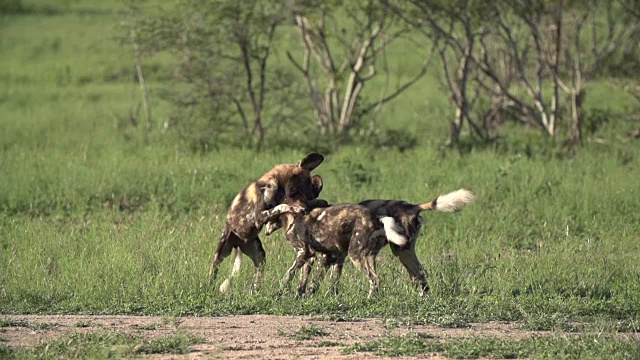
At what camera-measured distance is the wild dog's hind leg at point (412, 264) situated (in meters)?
8.44

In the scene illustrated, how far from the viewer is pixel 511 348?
21.3 ft

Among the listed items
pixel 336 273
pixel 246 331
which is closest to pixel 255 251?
pixel 336 273

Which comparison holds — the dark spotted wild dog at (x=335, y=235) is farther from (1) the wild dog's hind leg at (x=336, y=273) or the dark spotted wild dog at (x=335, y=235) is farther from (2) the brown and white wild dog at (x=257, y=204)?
(2) the brown and white wild dog at (x=257, y=204)

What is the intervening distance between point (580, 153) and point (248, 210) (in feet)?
25.5

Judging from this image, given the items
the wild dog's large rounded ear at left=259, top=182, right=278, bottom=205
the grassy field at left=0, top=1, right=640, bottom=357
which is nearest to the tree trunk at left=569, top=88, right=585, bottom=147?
the grassy field at left=0, top=1, right=640, bottom=357

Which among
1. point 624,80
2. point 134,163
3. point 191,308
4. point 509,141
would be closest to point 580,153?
point 509,141

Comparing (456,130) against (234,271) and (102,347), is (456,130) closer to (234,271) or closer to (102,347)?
(234,271)

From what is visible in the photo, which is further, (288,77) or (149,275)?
(288,77)

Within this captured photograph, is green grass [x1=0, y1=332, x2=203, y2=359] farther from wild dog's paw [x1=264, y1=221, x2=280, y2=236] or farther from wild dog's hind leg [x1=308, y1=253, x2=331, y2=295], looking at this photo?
wild dog's paw [x1=264, y1=221, x2=280, y2=236]

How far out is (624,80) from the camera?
18.3m

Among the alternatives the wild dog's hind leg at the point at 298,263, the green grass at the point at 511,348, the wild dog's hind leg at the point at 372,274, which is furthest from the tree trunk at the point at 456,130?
the green grass at the point at 511,348

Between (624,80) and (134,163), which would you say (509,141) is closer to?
(624,80)

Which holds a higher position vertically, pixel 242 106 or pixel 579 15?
pixel 579 15

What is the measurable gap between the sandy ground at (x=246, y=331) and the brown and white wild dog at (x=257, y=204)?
1410 mm
